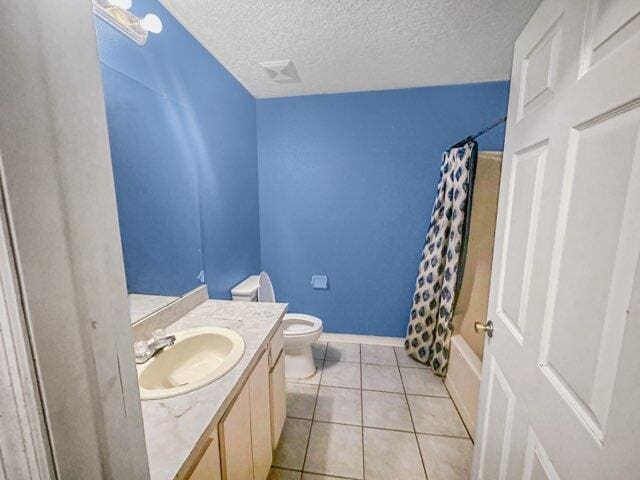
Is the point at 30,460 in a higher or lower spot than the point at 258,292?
higher

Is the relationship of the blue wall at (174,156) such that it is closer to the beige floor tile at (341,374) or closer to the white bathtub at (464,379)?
the beige floor tile at (341,374)

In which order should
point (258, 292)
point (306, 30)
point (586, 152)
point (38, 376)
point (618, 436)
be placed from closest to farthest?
point (38, 376) → point (618, 436) → point (586, 152) → point (306, 30) → point (258, 292)

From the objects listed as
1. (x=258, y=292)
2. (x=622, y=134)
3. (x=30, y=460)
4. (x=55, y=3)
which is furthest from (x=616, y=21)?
(x=258, y=292)

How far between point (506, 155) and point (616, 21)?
1.76 ft

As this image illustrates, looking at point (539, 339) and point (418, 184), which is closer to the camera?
point (539, 339)

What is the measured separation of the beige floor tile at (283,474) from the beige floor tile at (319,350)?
104 cm

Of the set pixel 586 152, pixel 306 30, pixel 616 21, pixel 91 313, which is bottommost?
pixel 91 313

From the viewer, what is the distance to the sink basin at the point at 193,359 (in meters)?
0.99

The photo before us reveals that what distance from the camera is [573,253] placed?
0.62 meters

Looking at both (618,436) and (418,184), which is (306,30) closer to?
(418,184)

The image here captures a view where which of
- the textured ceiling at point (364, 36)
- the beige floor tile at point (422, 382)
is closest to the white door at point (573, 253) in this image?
the textured ceiling at point (364, 36)

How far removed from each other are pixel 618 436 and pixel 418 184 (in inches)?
85.4

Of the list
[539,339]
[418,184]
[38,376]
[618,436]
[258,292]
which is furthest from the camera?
[418,184]

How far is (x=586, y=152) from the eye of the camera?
1.96 ft
